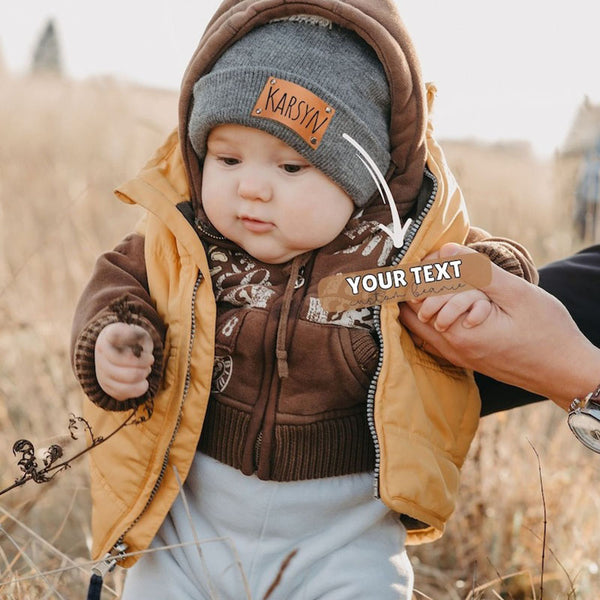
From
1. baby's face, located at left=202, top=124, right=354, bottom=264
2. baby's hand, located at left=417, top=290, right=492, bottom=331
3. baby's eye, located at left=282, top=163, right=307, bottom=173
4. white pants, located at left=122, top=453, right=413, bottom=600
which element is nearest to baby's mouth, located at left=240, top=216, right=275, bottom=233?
baby's face, located at left=202, top=124, right=354, bottom=264

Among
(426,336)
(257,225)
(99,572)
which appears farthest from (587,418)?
(99,572)

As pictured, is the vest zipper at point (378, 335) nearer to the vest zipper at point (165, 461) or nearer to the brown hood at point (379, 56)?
the brown hood at point (379, 56)

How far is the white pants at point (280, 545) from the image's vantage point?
1658 mm

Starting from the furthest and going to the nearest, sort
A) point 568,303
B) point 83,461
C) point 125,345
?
point 83,461, point 568,303, point 125,345

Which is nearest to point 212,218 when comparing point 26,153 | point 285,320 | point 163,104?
point 285,320

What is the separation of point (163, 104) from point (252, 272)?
381 cm

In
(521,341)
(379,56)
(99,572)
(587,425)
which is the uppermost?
(379,56)

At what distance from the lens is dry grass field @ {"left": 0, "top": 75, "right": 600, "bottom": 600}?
2.31 m

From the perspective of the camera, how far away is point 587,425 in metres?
1.61

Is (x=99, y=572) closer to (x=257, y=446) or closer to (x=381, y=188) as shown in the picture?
(x=257, y=446)

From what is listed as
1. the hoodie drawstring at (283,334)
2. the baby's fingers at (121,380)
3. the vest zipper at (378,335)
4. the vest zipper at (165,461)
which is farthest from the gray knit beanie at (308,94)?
the baby's fingers at (121,380)

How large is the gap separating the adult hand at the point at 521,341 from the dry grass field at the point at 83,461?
1.21ft

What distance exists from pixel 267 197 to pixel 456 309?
16.5 inches

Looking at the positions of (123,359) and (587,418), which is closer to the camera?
(123,359)
